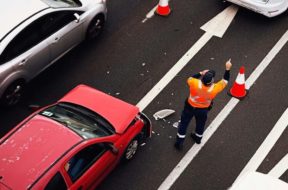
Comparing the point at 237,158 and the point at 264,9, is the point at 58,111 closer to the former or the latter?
the point at 237,158

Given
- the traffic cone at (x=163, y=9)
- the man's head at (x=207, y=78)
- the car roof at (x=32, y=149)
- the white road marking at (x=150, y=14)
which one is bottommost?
the white road marking at (x=150, y=14)

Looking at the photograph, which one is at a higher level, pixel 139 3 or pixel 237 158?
pixel 139 3

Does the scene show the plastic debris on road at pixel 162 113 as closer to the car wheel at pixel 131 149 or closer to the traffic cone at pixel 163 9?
the car wheel at pixel 131 149

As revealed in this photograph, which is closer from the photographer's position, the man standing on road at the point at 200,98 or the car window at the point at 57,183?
the car window at the point at 57,183

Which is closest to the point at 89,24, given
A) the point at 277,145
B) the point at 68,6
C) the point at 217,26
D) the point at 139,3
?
the point at 68,6

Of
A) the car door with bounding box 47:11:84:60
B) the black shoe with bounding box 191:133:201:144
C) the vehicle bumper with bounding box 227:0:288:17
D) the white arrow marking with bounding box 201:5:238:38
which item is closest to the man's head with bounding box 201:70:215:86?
the black shoe with bounding box 191:133:201:144

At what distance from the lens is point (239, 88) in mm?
10797

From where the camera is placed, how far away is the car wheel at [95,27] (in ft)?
38.7

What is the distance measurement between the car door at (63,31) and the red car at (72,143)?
1.75 metres

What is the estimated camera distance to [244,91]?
1091 centimetres

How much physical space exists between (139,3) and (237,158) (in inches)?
204

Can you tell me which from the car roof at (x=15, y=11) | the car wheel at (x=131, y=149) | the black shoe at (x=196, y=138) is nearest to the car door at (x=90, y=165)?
the car wheel at (x=131, y=149)

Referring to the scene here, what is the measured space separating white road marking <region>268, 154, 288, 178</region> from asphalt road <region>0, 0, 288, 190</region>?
0.31ft

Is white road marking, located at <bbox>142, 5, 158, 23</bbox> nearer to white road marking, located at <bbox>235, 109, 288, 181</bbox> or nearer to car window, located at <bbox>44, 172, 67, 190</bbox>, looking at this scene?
white road marking, located at <bbox>235, 109, 288, 181</bbox>
